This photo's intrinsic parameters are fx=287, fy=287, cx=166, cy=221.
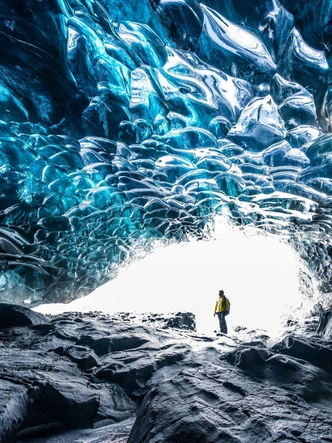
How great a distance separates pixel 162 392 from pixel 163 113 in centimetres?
441

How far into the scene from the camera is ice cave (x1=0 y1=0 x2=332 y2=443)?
3.28m

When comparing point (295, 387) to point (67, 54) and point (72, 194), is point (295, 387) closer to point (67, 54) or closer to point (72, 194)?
point (67, 54)

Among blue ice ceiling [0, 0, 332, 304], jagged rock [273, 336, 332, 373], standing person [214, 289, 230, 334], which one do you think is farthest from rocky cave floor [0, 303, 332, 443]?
standing person [214, 289, 230, 334]

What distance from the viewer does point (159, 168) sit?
6727mm

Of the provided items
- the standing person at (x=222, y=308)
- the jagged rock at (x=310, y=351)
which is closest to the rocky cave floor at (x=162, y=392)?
the jagged rock at (x=310, y=351)

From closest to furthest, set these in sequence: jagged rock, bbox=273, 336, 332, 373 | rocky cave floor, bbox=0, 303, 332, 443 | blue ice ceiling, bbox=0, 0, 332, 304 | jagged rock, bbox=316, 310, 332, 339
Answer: rocky cave floor, bbox=0, 303, 332, 443 → blue ice ceiling, bbox=0, 0, 332, 304 → jagged rock, bbox=273, 336, 332, 373 → jagged rock, bbox=316, 310, 332, 339

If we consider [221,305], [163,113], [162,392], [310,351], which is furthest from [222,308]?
[162,392]

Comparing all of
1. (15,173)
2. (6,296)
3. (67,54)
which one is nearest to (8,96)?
(67,54)

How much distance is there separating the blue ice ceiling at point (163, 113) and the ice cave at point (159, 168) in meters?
0.03

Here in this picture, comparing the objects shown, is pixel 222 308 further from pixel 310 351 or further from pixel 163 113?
pixel 163 113

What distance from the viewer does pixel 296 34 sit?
4.00 meters

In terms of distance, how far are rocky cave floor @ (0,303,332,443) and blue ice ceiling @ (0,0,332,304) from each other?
3.55m

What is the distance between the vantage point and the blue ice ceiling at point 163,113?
3.94 m

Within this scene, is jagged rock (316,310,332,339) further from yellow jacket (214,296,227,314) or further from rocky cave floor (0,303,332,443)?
yellow jacket (214,296,227,314)
